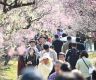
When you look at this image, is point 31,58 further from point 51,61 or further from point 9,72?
point 9,72

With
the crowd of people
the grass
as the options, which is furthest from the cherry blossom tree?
the crowd of people

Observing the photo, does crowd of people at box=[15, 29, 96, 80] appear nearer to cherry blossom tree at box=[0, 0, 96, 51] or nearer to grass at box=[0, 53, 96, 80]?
cherry blossom tree at box=[0, 0, 96, 51]

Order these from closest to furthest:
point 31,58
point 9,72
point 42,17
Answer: point 31,58 < point 9,72 < point 42,17

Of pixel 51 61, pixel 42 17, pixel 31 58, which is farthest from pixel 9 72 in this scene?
pixel 51 61

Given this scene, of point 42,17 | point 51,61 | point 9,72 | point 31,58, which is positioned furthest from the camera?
point 42,17

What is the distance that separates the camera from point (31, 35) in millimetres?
21406

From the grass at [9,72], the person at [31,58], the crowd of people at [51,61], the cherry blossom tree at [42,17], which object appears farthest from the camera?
the cherry blossom tree at [42,17]

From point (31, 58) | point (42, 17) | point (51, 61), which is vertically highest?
point (42, 17)

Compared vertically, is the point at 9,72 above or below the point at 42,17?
below

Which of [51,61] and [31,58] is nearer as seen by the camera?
[51,61]

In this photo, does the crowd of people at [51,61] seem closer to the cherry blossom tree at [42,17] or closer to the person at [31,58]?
the person at [31,58]

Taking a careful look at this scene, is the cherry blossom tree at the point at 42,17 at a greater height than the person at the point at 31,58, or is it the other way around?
the cherry blossom tree at the point at 42,17

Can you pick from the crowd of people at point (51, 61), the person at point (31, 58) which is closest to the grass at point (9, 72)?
the crowd of people at point (51, 61)

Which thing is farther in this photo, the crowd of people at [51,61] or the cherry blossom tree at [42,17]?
the cherry blossom tree at [42,17]
